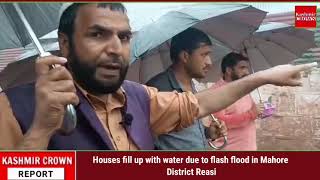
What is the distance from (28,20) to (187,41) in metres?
1.13

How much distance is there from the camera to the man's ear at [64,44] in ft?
11.8

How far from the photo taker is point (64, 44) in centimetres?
360

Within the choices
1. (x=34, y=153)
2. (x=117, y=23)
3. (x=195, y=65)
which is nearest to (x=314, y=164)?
(x=195, y=65)

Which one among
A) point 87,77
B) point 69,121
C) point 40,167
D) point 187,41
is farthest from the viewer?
point 187,41

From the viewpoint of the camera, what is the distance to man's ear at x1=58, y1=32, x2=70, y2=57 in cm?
358

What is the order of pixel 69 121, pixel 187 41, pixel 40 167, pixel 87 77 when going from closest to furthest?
pixel 69 121, pixel 87 77, pixel 40 167, pixel 187 41

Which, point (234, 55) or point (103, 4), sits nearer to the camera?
point (103, 4)

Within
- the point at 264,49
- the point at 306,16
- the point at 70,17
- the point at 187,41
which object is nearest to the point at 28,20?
the point at 70,17

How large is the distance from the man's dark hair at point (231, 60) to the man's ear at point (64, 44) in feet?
3.66

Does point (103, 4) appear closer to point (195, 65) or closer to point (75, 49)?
point (75, 49)

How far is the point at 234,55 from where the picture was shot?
3877 mm

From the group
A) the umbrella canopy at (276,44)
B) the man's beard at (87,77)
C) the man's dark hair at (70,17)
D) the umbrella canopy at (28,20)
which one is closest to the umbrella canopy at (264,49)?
the umbrella canopy at (276,44)

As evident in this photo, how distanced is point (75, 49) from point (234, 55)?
3.81 ft

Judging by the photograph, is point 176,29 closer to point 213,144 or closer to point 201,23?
point 201,23
